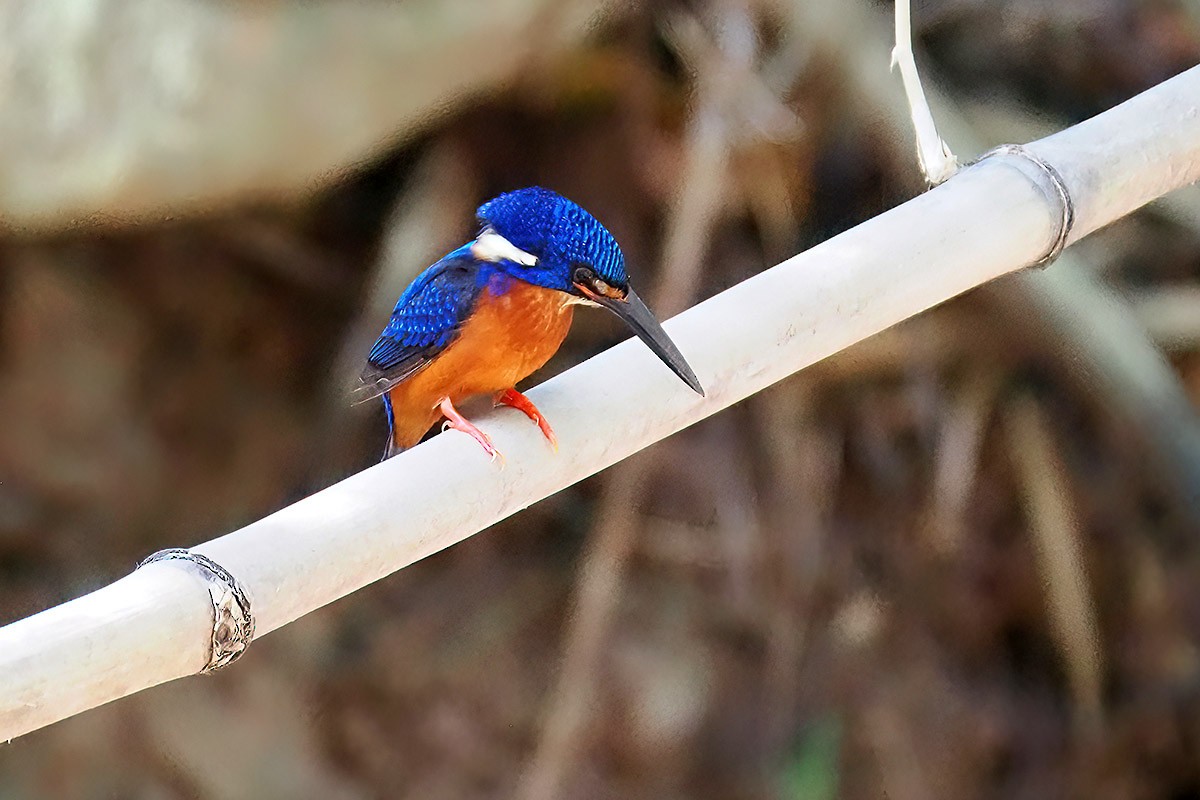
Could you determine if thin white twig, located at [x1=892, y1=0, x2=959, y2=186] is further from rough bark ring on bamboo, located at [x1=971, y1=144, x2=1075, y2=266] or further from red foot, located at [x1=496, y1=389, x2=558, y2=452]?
red foot, located at [x1=496, y1=389, x2=558, y2=452]

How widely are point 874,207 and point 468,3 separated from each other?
2.60 ft

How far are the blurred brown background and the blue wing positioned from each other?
77cm

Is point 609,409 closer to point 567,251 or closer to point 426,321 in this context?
point 567,251

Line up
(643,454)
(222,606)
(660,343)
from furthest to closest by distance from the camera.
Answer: (643,454) → (660,343) → (222,606)

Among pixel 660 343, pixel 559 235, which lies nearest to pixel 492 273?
pixel 559 235

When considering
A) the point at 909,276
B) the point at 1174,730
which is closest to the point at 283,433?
the point at 909,276

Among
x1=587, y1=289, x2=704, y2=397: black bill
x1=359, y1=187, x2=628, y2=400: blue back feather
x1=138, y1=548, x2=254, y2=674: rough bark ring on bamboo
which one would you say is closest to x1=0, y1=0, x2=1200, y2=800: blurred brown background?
x1=359, y1=187, x2=628, y2=400: blue back feather

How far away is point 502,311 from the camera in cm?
132

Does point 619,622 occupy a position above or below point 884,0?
below

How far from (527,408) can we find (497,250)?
191 millimetres

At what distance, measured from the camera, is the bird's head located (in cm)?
119

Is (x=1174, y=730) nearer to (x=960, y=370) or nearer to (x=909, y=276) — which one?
(x=960, y=370)

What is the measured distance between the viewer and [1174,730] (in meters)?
2.72

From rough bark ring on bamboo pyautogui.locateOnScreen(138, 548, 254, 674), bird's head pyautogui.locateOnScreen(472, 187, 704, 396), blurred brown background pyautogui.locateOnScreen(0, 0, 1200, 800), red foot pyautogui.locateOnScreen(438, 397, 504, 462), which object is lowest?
rough bark ring on bamboo pyautogui.locateOnScreen(138, 548, 254, 674)
